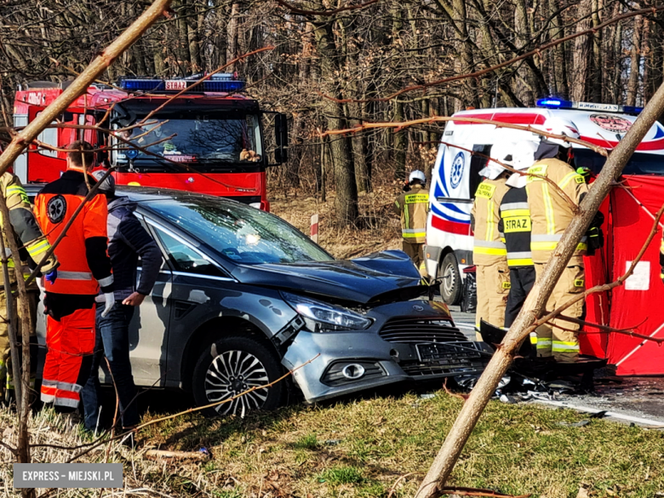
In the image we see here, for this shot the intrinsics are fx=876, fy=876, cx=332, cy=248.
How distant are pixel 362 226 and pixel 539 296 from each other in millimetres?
19378

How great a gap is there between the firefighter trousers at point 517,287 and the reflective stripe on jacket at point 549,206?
30cm

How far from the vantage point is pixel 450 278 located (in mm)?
11531

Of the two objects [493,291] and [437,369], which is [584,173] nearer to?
[493,291]

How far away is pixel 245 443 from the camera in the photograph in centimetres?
495

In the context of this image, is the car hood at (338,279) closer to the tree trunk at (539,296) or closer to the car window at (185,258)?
the car window at (185,258)

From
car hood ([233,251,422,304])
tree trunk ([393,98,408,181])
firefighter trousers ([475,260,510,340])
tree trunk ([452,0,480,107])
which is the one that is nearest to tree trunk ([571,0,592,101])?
tree trunk ([452,0,480,107])

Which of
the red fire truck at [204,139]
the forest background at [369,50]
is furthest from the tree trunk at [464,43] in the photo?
the red fire truck at [204,139]

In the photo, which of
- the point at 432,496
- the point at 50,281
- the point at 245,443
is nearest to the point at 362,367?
the point at 245,443

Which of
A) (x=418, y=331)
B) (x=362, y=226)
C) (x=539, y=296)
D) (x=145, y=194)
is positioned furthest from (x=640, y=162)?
(x=362, y=226)

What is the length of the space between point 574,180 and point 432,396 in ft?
6.88

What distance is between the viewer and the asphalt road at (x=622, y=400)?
5763 millimetres

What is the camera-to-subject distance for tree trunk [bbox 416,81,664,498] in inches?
65.4

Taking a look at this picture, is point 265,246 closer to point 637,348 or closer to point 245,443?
point 245,443

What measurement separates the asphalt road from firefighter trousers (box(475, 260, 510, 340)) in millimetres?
1011
